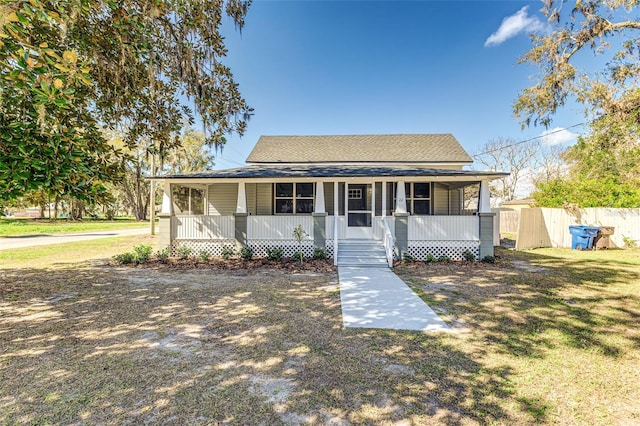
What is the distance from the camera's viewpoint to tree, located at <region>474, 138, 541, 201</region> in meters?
42.2

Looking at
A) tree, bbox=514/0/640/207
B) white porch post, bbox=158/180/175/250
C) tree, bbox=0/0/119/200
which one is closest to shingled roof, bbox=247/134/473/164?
tree, bbox=514/0/640/207

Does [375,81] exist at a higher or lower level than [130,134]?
higher

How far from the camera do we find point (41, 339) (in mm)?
4066

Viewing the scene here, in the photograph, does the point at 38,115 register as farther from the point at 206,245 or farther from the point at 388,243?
the point at 388,243

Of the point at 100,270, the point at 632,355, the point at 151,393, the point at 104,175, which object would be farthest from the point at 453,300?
the point at 100,270

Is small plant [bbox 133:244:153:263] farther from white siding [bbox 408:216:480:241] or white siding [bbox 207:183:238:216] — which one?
white siding [bbox 408:216:480:241]

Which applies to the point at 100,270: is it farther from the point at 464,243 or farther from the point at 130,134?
the point at 464,243

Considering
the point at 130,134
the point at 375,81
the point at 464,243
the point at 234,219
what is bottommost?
the point at 464,243

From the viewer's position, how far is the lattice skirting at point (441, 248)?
34.2 ft

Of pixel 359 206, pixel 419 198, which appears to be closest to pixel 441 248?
pixel 419 198

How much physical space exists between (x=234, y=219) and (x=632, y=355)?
34.1 ft

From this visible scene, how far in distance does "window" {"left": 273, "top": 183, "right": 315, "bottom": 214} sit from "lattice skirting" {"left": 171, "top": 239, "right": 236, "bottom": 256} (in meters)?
2.94

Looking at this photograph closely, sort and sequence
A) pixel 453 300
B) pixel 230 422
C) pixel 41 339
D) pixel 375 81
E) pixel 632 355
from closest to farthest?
pixel 230 422
pixel 632 355
pixel 41 339
pixel 453 300
pixel 375 81

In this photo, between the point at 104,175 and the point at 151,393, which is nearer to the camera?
the point at 151,393
